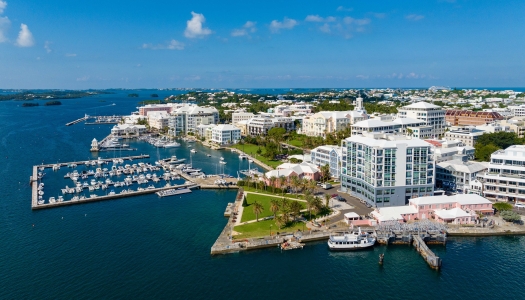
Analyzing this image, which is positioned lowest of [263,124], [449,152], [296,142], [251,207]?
[251,207]

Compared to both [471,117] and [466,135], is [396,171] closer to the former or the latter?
[466,135]

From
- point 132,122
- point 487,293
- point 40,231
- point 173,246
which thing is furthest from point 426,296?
point 132,122

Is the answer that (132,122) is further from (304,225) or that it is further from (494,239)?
(494,239)

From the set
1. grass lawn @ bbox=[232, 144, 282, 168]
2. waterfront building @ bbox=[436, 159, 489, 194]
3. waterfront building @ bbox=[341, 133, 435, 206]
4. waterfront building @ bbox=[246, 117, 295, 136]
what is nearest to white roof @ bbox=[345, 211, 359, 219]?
waterfront building @ bbox=[341, 133, 435, 206]

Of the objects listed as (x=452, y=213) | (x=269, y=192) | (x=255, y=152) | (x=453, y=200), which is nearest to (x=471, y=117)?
(x=255, y=152)

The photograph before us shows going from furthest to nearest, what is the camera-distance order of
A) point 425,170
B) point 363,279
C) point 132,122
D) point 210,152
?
1. point 132,122
2. point 210,152
3. point 425,170
4. point 363,279

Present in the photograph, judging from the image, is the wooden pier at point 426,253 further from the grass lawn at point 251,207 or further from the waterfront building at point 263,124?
the waterfront building at point 263,124

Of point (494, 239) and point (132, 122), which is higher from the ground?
point (132, 122)

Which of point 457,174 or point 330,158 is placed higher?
point 330,158
